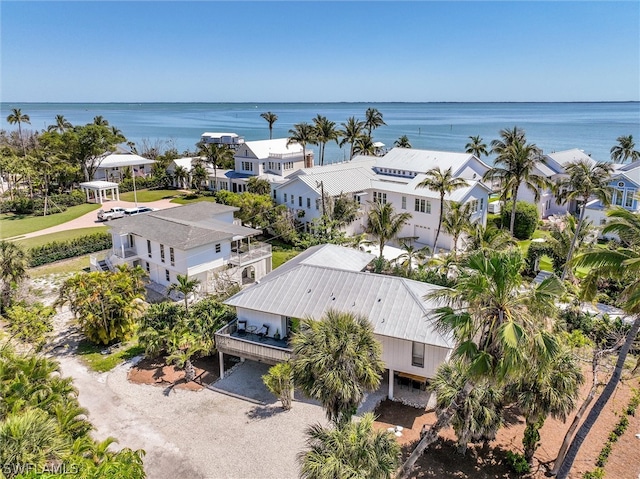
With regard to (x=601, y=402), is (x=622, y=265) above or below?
above

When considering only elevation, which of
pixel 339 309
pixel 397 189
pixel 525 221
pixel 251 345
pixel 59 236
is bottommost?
pixel 59 236

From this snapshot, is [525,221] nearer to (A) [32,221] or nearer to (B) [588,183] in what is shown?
(B) [588,183]

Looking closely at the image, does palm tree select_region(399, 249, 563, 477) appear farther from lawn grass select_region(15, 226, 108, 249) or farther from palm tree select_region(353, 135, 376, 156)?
palm tree select_region(353, 135, 376, 156)

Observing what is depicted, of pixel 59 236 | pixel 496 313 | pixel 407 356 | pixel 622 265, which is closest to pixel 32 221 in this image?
pixel 59 236

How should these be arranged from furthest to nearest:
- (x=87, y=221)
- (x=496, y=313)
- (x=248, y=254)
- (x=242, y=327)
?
(x=87, y=221)
(x=248, y=254)
(x=242, y=327)
(x=496, y=313)

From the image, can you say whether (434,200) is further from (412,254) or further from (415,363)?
(415,363)

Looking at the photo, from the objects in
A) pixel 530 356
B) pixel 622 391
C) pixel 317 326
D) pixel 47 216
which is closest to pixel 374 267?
pixel 622 391

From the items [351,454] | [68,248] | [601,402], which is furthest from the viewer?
[68,248]
